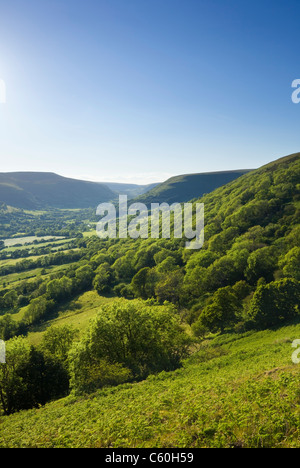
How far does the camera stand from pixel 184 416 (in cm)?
1530

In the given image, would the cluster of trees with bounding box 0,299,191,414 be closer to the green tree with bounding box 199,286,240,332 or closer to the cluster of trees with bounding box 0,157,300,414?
the cluster of trees with bounding box 0,157,300,414

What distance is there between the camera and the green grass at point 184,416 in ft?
41.2

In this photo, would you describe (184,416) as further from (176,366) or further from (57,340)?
(57,340)

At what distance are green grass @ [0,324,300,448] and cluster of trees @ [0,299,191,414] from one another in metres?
3.84

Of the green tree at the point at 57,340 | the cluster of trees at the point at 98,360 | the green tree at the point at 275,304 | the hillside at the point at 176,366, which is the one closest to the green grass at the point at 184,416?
the hillside at the point at 176,366

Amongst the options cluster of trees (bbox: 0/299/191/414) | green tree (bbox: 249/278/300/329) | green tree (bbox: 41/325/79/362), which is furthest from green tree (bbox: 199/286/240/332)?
green tree (bbox: 41/325/79/362)

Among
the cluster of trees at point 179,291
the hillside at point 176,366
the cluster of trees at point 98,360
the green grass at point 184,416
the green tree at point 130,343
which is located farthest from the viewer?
the cluster of trees at point 179,291

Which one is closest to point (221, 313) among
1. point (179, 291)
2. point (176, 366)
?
point (176, 366)

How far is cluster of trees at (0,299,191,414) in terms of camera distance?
96.7 ft

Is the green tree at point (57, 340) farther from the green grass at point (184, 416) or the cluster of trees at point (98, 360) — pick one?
the green grass at point (184, 416)

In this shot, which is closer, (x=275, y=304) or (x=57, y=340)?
(x=275, y=304)

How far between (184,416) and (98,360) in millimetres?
20710

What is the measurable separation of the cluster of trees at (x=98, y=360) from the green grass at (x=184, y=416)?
3844 mm
